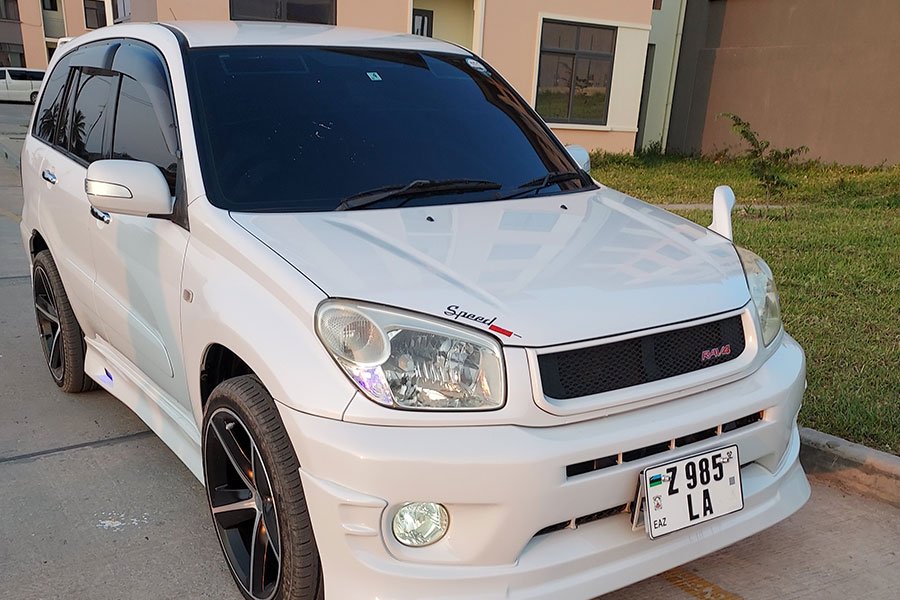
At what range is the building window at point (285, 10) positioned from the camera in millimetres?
12039

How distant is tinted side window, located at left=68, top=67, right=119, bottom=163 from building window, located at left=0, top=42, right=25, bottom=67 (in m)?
46.9

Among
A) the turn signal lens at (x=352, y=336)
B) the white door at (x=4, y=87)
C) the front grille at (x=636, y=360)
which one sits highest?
the turn signal lens at (x=352, y=336)

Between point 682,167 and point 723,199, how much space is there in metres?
12.5

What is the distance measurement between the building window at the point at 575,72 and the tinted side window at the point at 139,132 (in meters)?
12.0

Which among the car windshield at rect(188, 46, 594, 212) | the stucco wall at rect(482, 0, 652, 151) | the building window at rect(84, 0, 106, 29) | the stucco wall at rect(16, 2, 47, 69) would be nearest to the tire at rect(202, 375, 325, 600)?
the car windshield at rect(188, 46, 594, 212)

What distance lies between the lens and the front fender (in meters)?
2.00

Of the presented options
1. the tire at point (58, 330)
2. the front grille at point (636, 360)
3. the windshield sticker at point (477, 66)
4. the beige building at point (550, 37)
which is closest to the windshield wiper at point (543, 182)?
the windshield sticker at point (477, 66)

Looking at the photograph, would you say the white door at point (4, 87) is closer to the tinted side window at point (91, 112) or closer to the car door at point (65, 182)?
the car door at point (65, 182)

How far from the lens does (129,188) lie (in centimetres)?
260

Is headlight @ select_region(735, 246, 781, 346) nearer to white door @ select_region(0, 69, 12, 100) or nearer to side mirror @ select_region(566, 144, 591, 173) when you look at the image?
side mirror @ select_region(566, 144, 591, 173)

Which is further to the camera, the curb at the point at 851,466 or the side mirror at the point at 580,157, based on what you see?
the side mirror at the point at 580,157

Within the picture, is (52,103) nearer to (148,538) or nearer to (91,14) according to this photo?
(148,538)

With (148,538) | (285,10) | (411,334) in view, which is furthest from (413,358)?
(285,10)

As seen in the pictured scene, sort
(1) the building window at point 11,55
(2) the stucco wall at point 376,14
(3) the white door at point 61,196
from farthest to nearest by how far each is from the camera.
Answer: (1) the building window at point 11,55
(2) the stucco wall at point 376,14
(3) the white door at point 61,196
